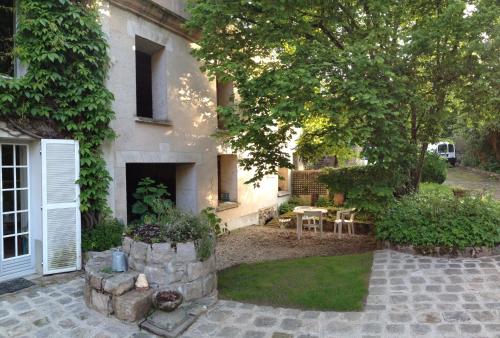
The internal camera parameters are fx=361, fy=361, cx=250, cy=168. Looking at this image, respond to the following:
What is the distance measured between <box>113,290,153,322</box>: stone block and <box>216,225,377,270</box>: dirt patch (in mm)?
2564

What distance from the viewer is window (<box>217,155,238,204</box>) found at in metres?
10.1

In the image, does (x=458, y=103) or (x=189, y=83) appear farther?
(x=189, y=83)

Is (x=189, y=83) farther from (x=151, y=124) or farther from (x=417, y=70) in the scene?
(x=417, y=70)

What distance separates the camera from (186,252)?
14.3 feet

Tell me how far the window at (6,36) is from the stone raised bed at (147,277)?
345 centimetres

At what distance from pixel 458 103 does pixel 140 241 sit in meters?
6.41

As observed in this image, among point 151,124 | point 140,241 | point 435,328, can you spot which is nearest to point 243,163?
point 151,124

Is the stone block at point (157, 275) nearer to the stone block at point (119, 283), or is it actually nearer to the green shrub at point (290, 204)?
the stone block at point (119, 283)

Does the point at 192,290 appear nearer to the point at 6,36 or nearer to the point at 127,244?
the point at 127,244

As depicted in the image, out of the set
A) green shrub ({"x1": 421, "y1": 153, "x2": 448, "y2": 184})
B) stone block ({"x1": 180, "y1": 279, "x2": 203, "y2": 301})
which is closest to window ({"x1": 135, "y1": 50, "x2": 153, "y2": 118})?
stone block ({"x1": 180, "y1": 279, "x2": 203, "y2": 301})

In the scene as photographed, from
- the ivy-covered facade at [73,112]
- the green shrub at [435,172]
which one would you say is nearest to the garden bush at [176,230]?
the ivy-covered facade at [73,112]

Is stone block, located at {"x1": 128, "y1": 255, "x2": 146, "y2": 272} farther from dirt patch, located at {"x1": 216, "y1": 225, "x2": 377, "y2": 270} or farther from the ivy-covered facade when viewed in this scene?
dirt patch, located at {"x1": 216, "y1": 225, "x2": 377, "y2": 270}

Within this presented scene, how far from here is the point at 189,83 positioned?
27.0 feet

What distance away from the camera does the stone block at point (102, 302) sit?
4137 millimetres
